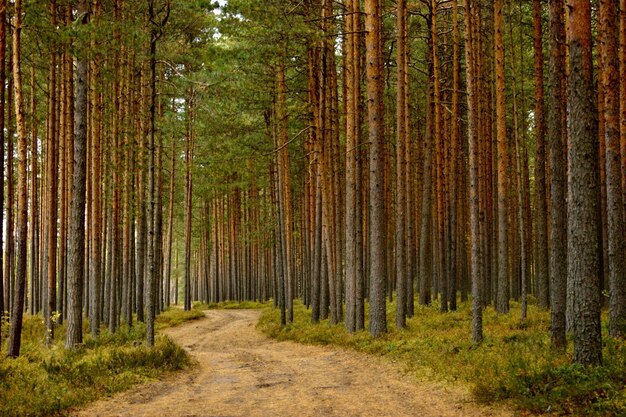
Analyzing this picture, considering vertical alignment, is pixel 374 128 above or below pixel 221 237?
above

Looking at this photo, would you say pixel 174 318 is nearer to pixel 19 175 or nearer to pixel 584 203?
pixel 19 175

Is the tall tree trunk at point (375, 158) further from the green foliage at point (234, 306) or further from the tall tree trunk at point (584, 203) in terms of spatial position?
the green foliage at point (234, 306)

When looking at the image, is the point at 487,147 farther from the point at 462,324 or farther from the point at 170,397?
the point at 170,397

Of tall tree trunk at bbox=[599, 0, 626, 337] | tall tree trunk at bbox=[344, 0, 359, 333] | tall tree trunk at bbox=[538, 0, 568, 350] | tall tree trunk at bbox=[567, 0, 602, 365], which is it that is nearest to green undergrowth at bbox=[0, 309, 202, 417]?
tall tree trunk at bbox=[344, 0, 359, 333]

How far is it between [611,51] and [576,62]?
311 centimetres

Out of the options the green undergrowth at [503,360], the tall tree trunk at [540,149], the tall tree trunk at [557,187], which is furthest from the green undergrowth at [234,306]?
the tall tree trunk at [557,187]

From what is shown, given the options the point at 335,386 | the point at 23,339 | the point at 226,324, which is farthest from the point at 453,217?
the point at 23,339

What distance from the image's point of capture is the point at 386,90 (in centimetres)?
2375

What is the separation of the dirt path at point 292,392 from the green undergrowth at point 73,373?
39 centimetres

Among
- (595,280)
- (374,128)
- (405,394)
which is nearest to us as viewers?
(595,280)

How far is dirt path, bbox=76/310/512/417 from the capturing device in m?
8.17

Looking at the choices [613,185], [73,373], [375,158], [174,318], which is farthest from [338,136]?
[174,318]

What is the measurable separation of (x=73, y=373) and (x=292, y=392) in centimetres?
431

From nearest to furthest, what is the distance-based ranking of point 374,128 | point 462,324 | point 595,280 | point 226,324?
point 595,280 < point 374,128 < point 462,324 < point 226,324
